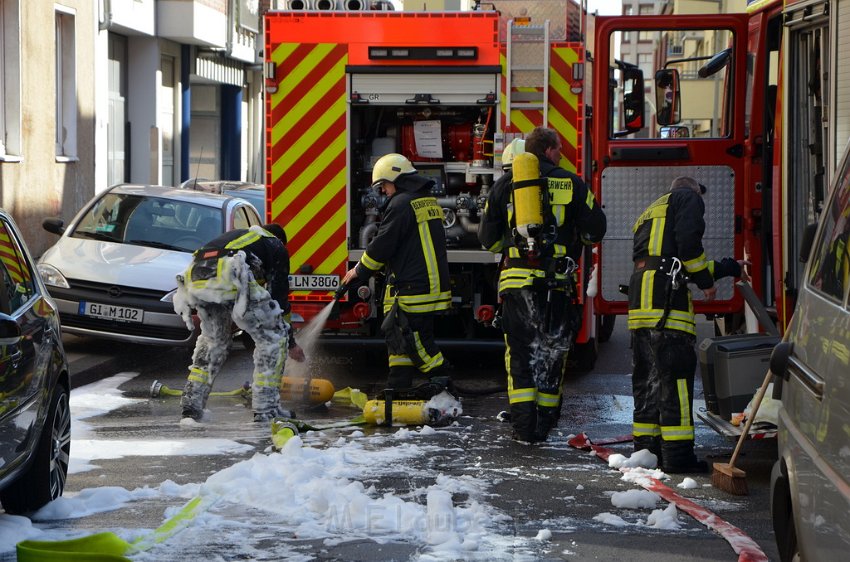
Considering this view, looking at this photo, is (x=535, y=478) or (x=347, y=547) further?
(x=535, y=478)

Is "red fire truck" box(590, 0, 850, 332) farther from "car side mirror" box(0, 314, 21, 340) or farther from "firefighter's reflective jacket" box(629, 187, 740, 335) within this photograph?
"car side mirror" box(0, 314, 21, 340)

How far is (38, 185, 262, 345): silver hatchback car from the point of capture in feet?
36.9

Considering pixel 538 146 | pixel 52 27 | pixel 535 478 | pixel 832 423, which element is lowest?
pixel 535 478

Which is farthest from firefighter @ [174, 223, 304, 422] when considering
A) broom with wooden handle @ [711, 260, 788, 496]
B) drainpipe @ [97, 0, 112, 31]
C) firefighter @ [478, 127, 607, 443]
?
drainpipe @ [97, 0, 112, 31]

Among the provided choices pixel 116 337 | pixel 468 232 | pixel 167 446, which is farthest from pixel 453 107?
pixel 167 446

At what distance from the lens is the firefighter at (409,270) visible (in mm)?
9188

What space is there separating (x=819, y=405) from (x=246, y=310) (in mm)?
5305

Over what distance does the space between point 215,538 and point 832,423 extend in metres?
2.94

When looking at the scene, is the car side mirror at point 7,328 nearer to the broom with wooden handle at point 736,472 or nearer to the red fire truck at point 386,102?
the broom with wooden handle at point 736,472

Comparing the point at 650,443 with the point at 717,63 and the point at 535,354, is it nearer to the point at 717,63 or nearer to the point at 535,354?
the point at 535,354

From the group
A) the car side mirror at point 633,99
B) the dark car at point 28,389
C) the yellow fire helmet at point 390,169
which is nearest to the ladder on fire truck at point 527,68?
the car side mirror at point 633,99

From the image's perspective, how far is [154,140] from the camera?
25.2m

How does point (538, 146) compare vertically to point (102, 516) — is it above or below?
above

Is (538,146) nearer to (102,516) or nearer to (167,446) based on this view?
(167,446)
